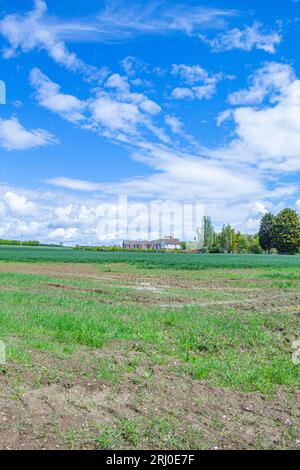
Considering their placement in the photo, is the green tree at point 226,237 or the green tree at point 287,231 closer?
the green tree at point 287,231

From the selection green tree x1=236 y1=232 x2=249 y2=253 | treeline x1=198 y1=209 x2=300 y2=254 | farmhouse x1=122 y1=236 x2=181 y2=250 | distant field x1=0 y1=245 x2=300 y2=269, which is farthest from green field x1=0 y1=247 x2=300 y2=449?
farmhouse x1=122 y1=236 x2=181 y2=250

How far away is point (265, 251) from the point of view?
128625 millimetres

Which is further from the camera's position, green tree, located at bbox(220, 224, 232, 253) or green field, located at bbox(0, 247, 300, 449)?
green tree, located at bbox(220, 224, 232, 253)

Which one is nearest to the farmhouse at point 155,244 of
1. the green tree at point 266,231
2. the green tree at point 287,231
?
the green tree at point 266,231

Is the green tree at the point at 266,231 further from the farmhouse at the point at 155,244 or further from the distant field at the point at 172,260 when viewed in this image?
the distant field at the point at 172,260

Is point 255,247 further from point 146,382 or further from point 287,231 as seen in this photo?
point 146,382

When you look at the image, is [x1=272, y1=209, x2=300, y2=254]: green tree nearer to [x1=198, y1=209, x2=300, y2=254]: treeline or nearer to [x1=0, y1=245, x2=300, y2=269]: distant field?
[x1=198, y1=209, x2=300, y2=254]: treeline

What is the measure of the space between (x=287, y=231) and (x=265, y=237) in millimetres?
8415

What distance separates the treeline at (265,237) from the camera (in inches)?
4429

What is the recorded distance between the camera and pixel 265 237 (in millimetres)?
119625

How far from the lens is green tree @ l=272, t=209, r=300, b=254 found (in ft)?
367

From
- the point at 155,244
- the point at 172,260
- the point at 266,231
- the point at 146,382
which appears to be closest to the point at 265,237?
the point at 266,231

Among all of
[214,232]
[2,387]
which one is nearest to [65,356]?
[2,387]
